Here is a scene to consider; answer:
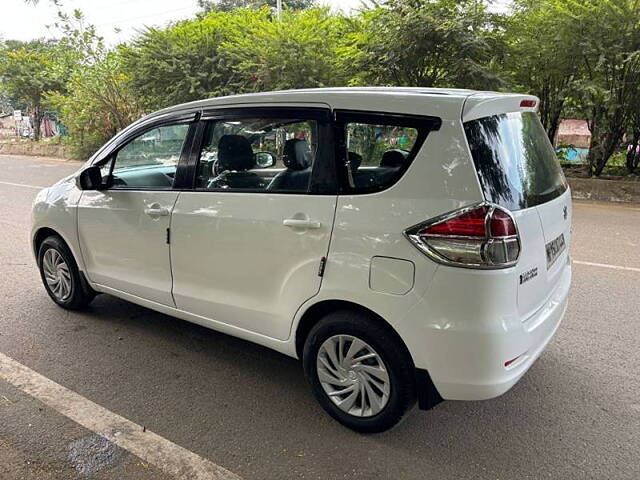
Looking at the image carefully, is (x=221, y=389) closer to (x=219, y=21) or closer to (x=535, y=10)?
(x=535, y=10)

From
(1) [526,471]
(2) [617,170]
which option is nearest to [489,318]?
(1) [526,471]

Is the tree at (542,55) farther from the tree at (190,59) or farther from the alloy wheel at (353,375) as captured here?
the alloy wheel at (353,375)

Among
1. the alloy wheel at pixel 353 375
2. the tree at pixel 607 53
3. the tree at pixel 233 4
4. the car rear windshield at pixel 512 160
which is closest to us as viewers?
the car rear windshield at pixel 512 160

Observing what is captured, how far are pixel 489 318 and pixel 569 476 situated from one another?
0.87 meters

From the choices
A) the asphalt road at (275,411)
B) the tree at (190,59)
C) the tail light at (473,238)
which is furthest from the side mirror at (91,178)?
the tree at (190,59)

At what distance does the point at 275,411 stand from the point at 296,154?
1.48m

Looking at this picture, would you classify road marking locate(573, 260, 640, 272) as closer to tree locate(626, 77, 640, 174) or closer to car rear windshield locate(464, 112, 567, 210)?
car rear windshield locate(464, 112, 567, 210)

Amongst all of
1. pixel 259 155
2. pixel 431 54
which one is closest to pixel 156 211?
pixel 259 155

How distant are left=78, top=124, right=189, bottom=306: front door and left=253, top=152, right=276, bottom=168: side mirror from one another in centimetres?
60

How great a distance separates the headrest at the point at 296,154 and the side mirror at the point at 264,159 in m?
0.12

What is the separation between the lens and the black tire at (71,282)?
165 inches

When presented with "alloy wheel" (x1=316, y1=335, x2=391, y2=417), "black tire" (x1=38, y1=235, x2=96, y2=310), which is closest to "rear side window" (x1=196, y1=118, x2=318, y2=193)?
"alloy wheel" (x1=316, y1=335, x2=391, y2=417)

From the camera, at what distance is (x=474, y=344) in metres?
2.25

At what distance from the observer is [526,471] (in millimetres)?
2383
